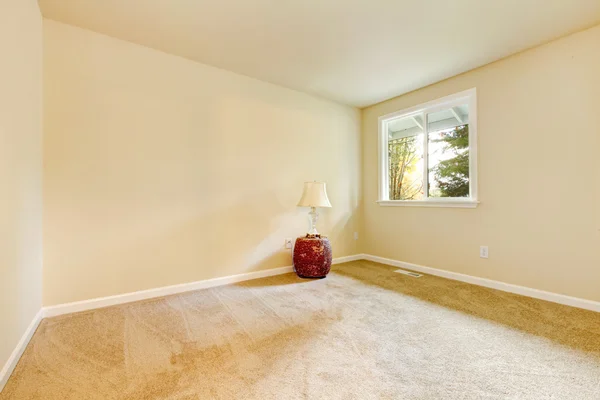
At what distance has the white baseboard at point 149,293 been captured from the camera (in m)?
2.14

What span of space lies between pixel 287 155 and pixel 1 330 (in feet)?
8.98

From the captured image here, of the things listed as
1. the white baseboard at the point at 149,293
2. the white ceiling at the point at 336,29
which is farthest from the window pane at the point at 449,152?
the white baseboard at the point at 149,293

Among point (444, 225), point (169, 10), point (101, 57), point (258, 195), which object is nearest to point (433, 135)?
point (444, 225)

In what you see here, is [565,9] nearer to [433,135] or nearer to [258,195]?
[433,135]

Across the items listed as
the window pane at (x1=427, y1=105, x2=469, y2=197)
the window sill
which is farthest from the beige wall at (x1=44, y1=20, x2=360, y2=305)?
the window pane at (x1=427, y1=105, x2=469, y2=197)

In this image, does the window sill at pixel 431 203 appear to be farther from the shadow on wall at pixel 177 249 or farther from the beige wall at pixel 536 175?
the shadow on wall at pixel 177 249

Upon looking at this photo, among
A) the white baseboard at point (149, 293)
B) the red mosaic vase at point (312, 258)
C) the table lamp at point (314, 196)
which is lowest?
the white baseboard at point (149, 293)

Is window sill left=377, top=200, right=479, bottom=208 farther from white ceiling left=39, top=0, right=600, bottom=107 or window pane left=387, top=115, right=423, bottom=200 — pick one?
white ceiling left=39, top=0, right=600, bottom=107

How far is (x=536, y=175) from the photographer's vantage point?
249 cm

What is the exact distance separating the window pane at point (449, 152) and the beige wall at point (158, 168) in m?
1.54

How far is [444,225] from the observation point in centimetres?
319

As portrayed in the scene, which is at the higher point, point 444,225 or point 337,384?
point 444,225

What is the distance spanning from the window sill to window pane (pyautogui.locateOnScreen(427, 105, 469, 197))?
0.38 ft

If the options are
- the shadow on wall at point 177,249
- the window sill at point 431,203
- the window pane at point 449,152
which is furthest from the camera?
the window pane at point 449,152
